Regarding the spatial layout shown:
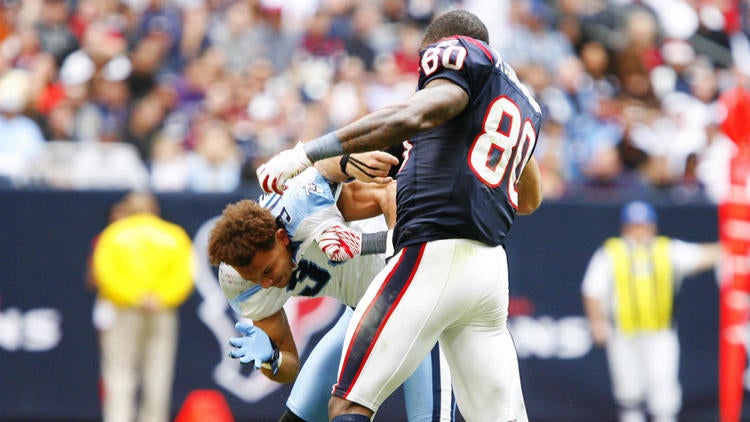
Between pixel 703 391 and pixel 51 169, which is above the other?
pixel 51 169

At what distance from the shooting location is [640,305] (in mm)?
8789

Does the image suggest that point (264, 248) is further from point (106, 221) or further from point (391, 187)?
point (106, 221)

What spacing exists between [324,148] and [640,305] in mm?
5401

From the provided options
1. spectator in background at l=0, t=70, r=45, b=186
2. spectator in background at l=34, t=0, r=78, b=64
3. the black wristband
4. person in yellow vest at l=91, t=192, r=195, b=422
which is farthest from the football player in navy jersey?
spectator in background at l=34, t=0, r=78, b=64

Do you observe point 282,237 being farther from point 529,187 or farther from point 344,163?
point 529,187

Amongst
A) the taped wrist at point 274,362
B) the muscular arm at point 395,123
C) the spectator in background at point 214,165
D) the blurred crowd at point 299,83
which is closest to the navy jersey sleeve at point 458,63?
the muscular arm at point 395,123

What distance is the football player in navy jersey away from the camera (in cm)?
415

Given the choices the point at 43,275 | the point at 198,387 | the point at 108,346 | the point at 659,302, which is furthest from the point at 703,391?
the point at 43,275

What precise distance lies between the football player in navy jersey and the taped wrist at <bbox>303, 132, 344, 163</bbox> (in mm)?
97

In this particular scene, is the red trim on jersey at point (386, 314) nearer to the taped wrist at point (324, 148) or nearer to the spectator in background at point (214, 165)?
the taped wrist at point (324, 148)

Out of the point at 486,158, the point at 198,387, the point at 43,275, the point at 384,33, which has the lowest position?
the point at 198,387

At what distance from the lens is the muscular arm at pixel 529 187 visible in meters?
4.80

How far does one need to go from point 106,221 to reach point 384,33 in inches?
152

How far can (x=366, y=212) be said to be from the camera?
4.96 m
